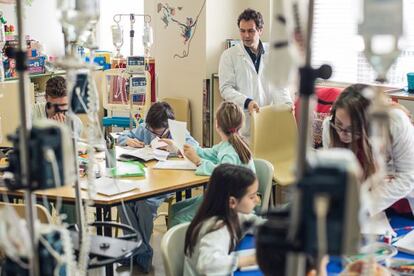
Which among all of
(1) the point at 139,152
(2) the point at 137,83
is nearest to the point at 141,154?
(1) the point at 139,152

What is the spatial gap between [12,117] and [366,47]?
4349 mm

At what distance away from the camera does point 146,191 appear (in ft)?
8.54

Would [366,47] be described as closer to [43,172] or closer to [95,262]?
[43,172]

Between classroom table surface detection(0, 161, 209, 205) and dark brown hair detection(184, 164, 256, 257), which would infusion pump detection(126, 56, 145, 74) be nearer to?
classroom table surface detection(0, 161, 209, 205)

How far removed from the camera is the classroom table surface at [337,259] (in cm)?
173

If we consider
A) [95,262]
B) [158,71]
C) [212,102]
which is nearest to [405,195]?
[95,262]

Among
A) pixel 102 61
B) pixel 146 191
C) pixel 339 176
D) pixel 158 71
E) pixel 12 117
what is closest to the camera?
pixel 339 176

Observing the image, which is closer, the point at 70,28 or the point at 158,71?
the point at 70,28

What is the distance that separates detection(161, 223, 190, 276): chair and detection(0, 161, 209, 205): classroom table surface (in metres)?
0.62

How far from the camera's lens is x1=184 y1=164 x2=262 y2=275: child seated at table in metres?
1.79

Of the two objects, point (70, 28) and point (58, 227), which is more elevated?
point (70, 28)

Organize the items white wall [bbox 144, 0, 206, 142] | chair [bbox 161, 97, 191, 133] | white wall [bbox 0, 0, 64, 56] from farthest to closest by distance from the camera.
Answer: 1. white wall [bbox 0, 0, 64, 56]
2. chair [bbox 161, 97, 191, 133]
3. white wall [bbox 144, 0, 206, 142]

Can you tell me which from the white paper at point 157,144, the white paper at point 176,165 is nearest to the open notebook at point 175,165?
the white paper at point 176,165

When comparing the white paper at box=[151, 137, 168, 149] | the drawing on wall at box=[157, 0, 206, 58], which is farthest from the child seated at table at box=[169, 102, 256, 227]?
the drawing on wall at box=[157, 0, 206, 58]
